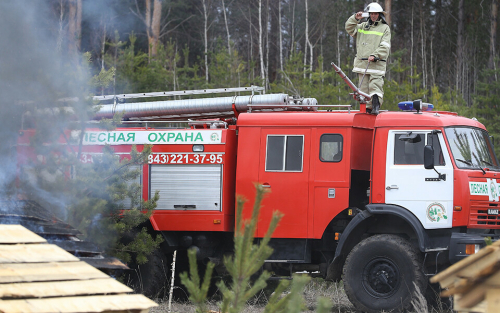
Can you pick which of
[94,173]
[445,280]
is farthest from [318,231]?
[445,280]

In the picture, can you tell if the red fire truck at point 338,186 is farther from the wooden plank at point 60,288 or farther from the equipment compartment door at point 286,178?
the wooden plank at point 60,288

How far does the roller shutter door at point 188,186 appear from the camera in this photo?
8523mm

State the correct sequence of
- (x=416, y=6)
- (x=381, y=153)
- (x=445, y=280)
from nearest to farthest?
(x=445, y=280)
(x=381, y=153)
(x=416, y=6)

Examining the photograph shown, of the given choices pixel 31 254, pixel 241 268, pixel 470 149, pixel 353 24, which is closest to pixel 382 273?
pixel 470 149

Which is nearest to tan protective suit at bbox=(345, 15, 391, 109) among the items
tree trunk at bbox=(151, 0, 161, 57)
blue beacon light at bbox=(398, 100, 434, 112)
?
blue beacon light at bbox=(398, 100, 434, 112)

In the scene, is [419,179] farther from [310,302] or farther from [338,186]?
[310,302]

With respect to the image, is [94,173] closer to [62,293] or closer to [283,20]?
[62,293]

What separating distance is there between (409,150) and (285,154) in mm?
1741

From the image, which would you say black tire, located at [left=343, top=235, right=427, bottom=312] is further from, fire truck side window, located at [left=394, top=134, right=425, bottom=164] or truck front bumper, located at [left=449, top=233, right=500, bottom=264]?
fire truck side window, located at [left=394, top=134, right=425, bottom=164]

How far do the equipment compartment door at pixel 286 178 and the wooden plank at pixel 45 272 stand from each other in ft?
13.4

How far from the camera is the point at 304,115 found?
836 cm

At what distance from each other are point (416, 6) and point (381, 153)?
2435cm

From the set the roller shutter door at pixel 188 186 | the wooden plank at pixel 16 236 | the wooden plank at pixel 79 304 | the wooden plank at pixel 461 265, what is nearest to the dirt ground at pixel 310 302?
the roller shutter door at pixel 188 186

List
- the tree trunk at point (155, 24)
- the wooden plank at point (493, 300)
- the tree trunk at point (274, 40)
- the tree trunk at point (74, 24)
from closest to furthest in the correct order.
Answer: the wooden plank at point (493, 300) < the tree trunk at point (74, 24) < the tree trunk at point (155, 24) < the tree trunk at point (274, 40)
